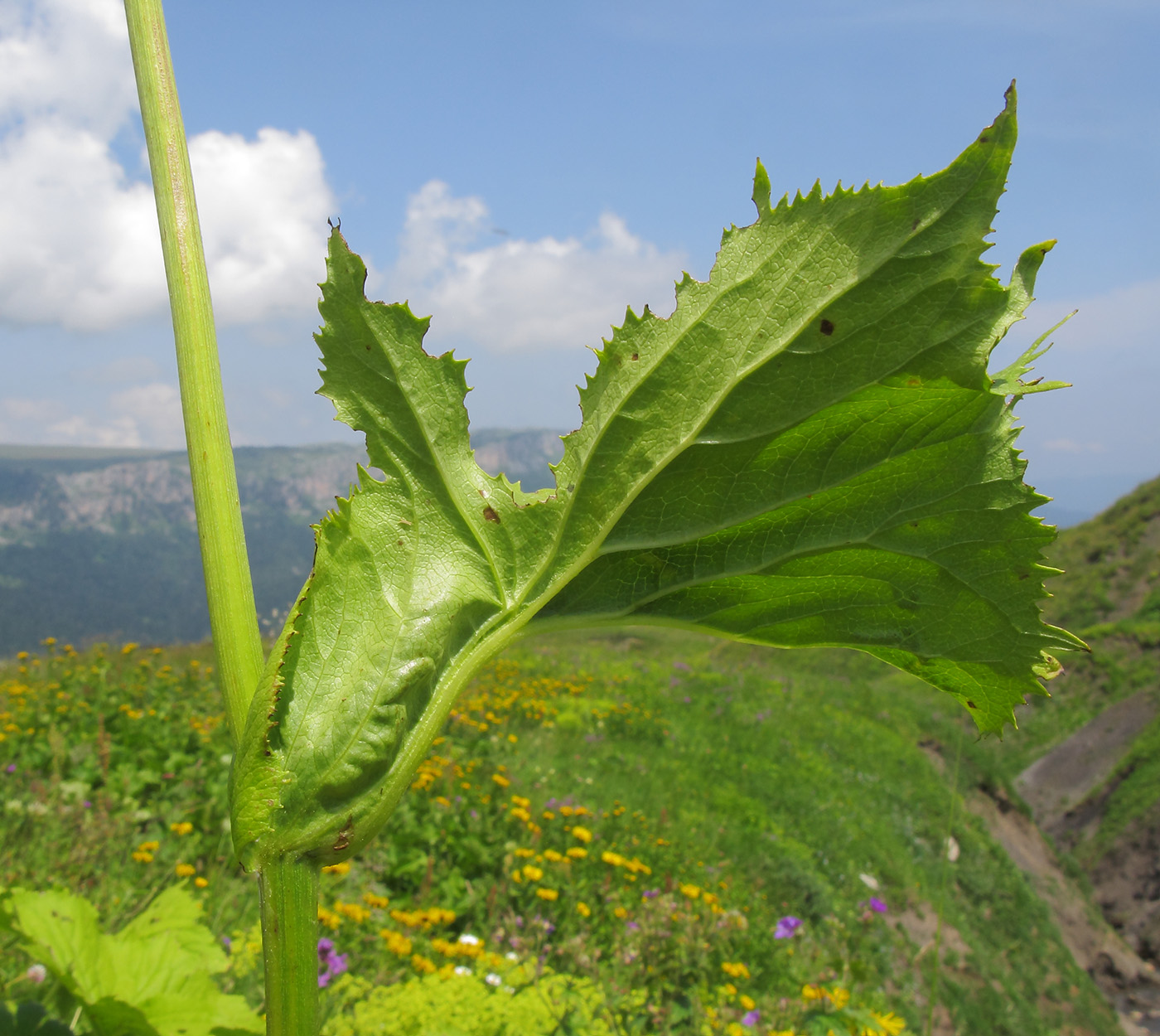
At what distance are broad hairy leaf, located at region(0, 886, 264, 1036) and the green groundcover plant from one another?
4.30 ft

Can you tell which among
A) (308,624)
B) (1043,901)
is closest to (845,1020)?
(308,624)

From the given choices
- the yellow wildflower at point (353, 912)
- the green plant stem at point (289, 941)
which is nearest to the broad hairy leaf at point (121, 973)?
the green plant stem at point (289, 941)

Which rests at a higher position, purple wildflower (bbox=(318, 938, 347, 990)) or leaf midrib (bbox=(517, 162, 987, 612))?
leaf midrib (bbox=(517, 162, 987, 612))

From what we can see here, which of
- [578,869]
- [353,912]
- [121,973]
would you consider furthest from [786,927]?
[121,973]

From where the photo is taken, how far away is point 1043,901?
11008 mm

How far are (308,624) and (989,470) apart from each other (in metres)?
0.73

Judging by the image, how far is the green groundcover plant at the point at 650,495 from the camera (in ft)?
2.59

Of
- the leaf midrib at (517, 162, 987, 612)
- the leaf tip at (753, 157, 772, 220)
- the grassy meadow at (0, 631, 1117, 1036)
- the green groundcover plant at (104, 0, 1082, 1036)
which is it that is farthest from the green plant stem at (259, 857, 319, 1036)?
the grassy meadow at (0, 631, 1117, 1036)

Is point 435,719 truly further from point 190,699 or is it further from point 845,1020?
point 190,699

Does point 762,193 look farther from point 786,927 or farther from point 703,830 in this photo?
point 703,830

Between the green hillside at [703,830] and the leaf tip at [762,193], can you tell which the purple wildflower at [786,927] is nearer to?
the green hillside at [703,830]

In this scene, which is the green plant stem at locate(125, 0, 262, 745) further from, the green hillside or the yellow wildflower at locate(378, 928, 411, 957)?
the yellow wildflower at locate(378, 928, 411, 957)

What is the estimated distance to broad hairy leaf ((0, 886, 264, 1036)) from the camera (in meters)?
1.80

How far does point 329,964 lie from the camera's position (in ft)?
13.2
